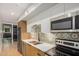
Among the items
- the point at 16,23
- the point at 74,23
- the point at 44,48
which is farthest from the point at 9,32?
the point at 74,23

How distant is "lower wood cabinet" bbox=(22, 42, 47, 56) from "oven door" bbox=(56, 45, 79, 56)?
243mm

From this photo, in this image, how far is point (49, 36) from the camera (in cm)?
152

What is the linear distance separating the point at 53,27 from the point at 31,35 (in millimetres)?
415

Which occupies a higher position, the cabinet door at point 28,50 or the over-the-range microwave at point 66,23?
the over-the-range microwave at point 66,23

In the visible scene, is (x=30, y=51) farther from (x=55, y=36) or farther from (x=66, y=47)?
(x=66, y=47)

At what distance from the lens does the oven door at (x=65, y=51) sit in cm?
131

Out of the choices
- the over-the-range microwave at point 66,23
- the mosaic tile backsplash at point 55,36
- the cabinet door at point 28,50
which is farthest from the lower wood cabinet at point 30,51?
the over-the-range microwave at point 66,23

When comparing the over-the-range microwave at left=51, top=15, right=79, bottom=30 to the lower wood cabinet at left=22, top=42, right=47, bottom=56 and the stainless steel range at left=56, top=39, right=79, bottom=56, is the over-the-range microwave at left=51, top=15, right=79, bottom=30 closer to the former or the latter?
the stainless steel range at left=56, top=39, right=79, bottom=56

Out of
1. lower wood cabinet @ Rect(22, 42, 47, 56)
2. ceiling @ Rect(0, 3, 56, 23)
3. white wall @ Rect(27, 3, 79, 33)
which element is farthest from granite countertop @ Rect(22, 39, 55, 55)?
ceiling @ Rect(0, 3, 56, 23)

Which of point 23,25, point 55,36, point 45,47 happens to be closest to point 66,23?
point 55,36

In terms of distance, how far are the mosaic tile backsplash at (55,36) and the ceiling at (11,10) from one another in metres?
0.53

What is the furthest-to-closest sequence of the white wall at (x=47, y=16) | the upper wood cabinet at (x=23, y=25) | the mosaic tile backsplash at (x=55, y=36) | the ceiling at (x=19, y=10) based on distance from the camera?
the upper wood cabinet at (x=23, y=25), the ceiling at (x=19, y=10), the white wall at (x=47, y=16), the mosaic tile backsplash at (x=55, y=36)

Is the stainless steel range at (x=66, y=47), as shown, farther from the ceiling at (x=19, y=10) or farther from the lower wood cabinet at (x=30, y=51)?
the ceiling at (x=19, y=10)

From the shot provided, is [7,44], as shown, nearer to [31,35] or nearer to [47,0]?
[31,35]
